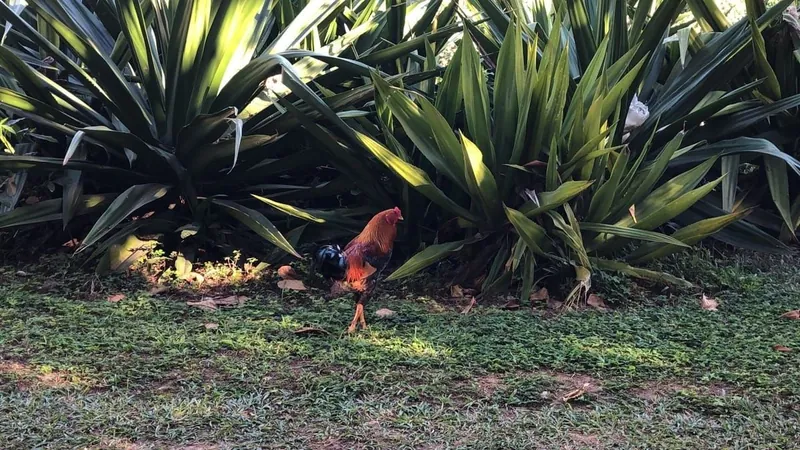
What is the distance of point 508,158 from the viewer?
4.05m

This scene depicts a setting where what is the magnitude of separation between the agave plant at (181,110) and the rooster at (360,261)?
1.50 ft

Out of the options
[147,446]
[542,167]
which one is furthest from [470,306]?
[147,446]

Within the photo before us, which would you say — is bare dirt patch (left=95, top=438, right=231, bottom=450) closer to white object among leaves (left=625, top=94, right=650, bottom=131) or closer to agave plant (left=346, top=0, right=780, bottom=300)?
agave plant (left=346, top=0, right=780, bottom=300)

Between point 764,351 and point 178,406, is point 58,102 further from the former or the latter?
point 764,351

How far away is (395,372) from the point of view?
297cm

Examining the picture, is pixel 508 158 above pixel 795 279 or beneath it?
above

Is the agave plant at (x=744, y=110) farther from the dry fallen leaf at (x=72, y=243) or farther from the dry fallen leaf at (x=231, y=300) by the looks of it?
the dry fallen leaf at (x=72, y=243)

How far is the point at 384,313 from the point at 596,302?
1042mm

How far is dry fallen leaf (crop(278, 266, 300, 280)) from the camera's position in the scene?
427 cm

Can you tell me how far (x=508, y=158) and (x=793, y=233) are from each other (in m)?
1.75

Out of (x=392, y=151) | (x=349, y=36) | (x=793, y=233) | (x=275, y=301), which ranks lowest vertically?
(x=275, y=301)

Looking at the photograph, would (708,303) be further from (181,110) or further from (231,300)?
(181,110)

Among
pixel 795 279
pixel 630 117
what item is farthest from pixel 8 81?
pixel 795 279

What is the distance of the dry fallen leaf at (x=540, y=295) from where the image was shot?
3980 mm
